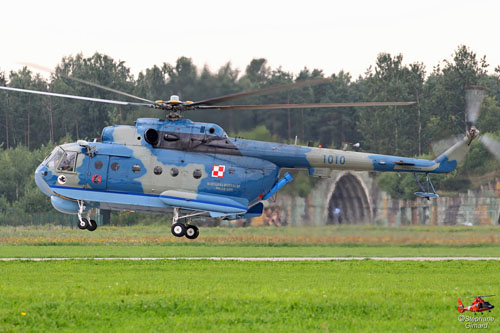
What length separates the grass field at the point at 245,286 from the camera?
68.3 feet

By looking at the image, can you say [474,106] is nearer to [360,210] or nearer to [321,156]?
[321,156]

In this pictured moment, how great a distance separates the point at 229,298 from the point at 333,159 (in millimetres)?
12097

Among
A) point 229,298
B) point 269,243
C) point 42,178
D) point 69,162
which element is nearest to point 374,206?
point 269,243

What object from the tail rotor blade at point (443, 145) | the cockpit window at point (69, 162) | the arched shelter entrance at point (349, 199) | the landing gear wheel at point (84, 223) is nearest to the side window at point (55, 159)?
the cockpit window at point (69, 162)

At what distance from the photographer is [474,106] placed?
3525 cm

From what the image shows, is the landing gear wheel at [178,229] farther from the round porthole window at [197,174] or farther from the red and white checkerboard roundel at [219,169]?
the red and white checkerboard roundel at [219,169]

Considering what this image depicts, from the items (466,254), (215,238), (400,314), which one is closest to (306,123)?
(215,238)

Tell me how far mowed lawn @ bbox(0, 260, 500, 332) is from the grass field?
0.04 meters

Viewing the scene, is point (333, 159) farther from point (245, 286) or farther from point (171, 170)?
point (245, 286)

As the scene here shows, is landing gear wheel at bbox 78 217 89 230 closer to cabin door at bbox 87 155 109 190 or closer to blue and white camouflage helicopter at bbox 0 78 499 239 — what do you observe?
blue and white camouflage helicopter at bbox 0 78 499 239

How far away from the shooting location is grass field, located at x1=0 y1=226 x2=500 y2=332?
68.3 ft

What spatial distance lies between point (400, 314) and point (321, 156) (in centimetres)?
1317

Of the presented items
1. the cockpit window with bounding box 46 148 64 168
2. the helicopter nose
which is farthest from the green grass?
the cockpit window with bounding box 46 148 64 168

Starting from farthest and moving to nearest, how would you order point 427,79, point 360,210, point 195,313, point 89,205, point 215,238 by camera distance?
1. point 427,79
2. point 360,210
3. point 215,238
4. point 89,205
5. point 195,313
